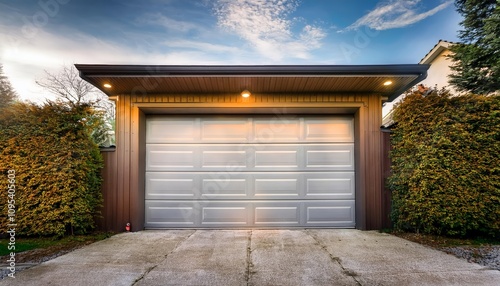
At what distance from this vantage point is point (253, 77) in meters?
3.70

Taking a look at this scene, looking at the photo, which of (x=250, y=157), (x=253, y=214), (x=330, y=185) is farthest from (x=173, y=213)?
(x=330, y=185)

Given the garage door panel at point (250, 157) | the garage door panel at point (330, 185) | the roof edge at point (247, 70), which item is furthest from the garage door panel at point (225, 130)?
the garage door panel at point (330, 185)

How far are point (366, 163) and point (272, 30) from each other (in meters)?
4.06

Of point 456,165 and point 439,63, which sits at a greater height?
point 439,63

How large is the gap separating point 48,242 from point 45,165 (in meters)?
1.20

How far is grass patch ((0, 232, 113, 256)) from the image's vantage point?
332cm

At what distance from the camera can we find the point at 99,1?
5277 millimetres

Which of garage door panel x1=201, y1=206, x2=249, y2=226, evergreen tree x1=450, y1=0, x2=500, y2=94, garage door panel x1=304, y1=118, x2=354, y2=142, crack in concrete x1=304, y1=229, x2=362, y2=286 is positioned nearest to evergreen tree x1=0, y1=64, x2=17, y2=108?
garage door panel x1=201, y1=206, x2=249, y2=226

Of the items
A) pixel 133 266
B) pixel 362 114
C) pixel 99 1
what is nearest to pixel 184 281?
pixel 133 266

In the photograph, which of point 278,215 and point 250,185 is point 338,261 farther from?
point 250,185

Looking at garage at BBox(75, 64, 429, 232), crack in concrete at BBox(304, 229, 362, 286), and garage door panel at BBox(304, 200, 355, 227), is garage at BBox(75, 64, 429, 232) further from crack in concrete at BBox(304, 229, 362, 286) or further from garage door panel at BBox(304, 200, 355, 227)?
crack in concrete at BBox(304, 229, 362, 286)

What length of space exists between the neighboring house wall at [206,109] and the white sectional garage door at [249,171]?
26 centimetres

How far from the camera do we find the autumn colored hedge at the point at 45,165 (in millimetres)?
3613

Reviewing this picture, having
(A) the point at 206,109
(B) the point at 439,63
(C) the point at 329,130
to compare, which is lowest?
(C) the point at 329,130
